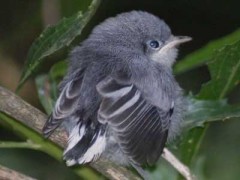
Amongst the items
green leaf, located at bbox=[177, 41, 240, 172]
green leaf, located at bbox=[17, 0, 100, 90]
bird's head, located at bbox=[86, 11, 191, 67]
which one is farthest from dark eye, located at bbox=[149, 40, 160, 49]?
green leaf, located at bbox=[17, 0, 100, 90]

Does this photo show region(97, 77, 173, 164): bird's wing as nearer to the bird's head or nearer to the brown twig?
the brown twig

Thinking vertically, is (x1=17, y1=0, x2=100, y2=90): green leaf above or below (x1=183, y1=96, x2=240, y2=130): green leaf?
above

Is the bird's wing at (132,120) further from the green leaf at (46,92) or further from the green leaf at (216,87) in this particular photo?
the green leaf at (46,92)

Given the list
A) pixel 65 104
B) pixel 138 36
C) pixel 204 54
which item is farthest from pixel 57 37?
pixel 204 54

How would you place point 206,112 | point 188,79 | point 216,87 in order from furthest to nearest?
point 188,79
point 216,87
point 206,112

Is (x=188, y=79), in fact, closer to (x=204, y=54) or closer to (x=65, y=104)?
(x=204, y=54)

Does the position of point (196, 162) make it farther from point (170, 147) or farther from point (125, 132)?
point (125, 132)
